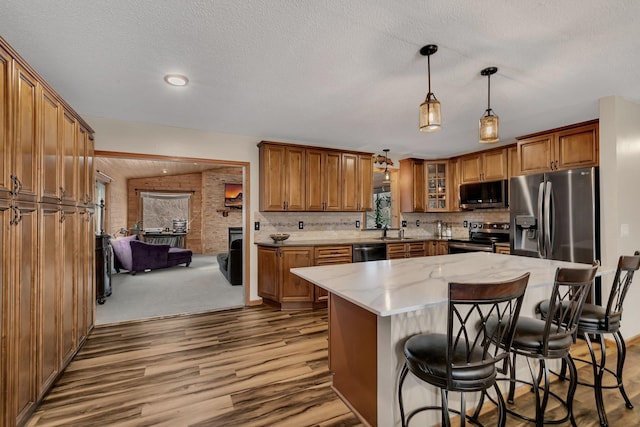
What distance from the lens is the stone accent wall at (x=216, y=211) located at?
9.94m

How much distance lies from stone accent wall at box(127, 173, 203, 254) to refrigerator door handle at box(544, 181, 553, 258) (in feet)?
30.1

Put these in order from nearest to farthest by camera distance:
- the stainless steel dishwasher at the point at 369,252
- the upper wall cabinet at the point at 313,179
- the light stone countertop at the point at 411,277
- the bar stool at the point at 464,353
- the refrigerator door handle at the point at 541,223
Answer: the bar stool at the point at 464,353 → the light stone countertop at the point at 411,277 → the refrigerator door handle at the point at 541,223 → the upper wall cabinet at the point at 313,179 → the stainless steel dishwasher at the point at 369,252

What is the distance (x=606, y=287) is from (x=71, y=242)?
493 cm

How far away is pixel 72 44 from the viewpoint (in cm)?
204

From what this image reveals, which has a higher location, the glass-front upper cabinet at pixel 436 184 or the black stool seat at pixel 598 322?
the glass-front upper cabinet at pixel 436 184

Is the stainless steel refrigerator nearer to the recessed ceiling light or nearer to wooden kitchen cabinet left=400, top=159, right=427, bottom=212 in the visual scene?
wooden kitchen cabinet left=400, top=159, right=427, bottom=212

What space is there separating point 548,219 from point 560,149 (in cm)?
88

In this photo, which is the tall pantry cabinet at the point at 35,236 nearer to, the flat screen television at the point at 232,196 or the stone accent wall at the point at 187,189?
the flat screen television at the point at 232,196

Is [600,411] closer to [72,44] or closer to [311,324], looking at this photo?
[311,324]

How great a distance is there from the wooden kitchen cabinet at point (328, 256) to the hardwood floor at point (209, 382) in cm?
67

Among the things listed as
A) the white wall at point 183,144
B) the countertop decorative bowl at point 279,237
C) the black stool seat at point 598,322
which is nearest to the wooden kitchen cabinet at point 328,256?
the countertop decorative bowl at point 279,237

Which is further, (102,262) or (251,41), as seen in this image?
(102,262)

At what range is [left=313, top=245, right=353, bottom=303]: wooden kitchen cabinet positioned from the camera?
4.11 metres

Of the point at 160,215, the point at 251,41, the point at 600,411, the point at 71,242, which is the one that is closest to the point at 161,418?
the point at 71,242
